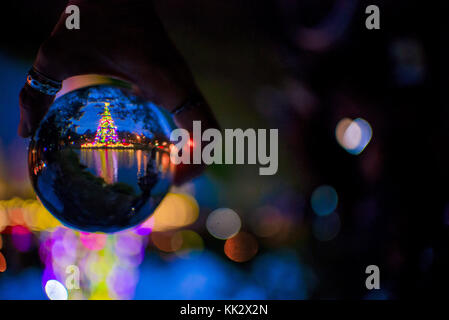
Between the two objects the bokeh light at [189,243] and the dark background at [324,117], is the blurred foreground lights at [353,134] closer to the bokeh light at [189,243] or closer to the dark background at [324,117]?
the dark background at [324,117]

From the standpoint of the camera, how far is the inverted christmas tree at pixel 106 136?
52 cm

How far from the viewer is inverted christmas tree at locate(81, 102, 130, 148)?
0.52 metres

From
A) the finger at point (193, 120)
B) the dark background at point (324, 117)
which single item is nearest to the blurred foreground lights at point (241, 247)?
the dark background at point (324, 117)

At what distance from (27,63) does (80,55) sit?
1159 mm

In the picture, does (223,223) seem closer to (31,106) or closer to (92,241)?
(92,241)

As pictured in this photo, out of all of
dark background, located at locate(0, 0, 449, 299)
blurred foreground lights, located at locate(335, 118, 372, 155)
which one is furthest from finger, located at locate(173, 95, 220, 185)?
blurred foreground lights, located at locate(335, 118, 372, 155)

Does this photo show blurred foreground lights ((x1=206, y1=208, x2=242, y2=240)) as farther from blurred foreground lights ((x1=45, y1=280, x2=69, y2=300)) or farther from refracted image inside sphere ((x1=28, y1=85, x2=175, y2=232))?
refracted image inside sphere ((x1=28, y1=85, x2=175, y2=232))

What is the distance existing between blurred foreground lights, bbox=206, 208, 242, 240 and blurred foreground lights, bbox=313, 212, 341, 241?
0.69m

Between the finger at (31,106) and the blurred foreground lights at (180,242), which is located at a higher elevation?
the finger at (31,106)

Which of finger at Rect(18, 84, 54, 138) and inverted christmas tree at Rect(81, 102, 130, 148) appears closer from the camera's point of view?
inverted christmas tree at Rect(81, 102, 130, 148)

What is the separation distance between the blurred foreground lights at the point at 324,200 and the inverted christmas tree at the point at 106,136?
1.91 meters

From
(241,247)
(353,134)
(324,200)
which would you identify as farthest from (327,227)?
(241,247)

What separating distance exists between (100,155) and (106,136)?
29 mm
